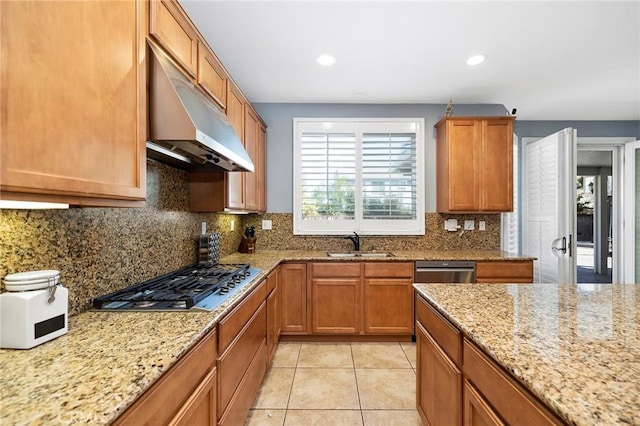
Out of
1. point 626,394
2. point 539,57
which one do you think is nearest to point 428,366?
point 626,394

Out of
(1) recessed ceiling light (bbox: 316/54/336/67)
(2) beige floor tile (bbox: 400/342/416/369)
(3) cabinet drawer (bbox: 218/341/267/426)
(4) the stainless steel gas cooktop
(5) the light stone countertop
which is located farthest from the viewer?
(2) beige floor tile (bbox: 400/342/416/369)

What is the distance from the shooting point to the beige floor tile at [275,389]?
6.66 ft

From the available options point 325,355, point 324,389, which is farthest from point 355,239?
point 324,389

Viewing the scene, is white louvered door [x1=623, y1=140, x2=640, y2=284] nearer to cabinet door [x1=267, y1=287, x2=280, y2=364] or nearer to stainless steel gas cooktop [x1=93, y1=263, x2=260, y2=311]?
cabinet door [x1=267, y1=287, x2=280, y2=364]

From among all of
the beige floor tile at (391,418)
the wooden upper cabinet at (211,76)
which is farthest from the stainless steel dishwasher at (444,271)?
the wooden upper cabinet at (211,76)

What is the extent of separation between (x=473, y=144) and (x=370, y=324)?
228 cm

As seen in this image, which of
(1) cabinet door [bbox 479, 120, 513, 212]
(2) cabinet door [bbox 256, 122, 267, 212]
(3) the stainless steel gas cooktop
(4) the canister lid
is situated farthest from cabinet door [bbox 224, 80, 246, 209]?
(1) cabinet door [bbox 479, 120, 513, 212]

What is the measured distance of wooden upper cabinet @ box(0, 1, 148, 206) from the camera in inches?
27.9

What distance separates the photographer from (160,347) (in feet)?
3.04

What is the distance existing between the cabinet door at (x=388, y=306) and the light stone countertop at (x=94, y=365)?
1.97 m

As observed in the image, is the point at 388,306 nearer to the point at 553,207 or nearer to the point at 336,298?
the point at 336,298

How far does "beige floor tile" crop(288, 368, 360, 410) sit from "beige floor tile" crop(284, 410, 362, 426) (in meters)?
0.04

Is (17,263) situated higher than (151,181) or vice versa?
(151,181)

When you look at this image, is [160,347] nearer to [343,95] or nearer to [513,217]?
[343,95]
